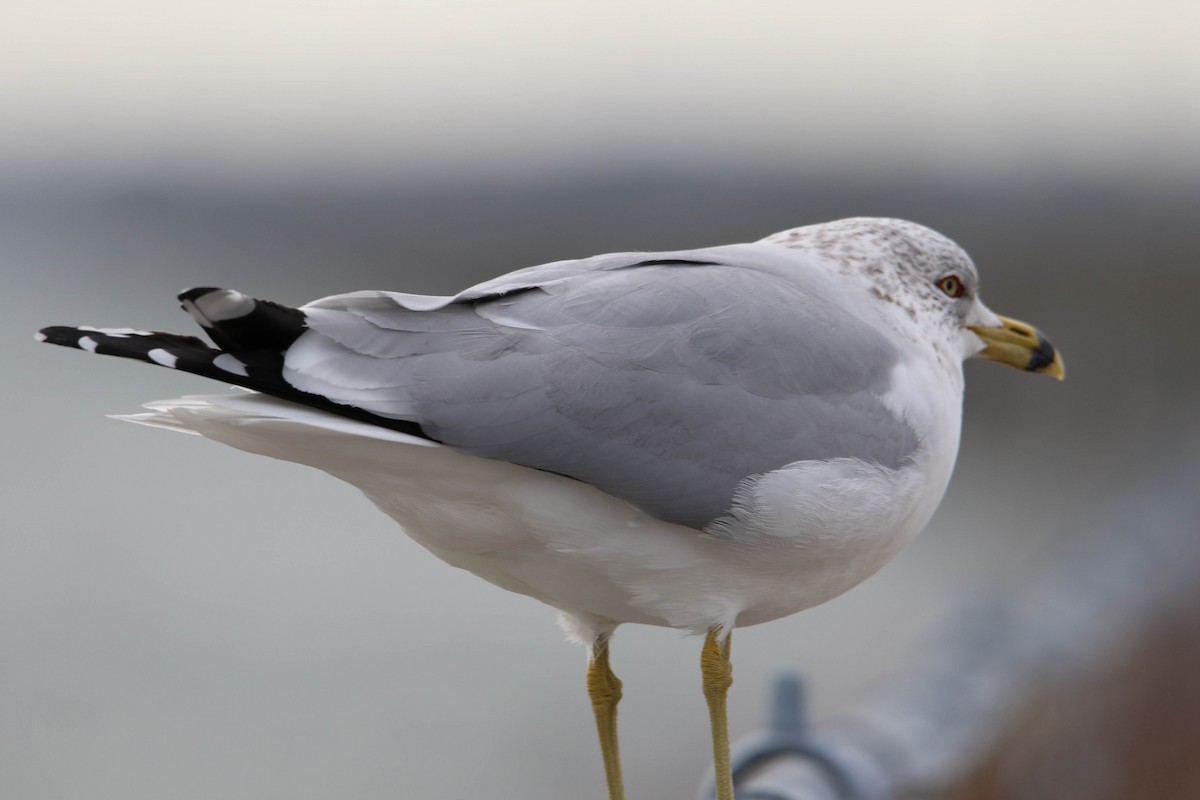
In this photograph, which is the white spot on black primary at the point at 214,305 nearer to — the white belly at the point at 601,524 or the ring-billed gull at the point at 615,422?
the ring-billed gull at the point at 615,422

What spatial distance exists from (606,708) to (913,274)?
2.96ft

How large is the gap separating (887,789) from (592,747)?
16.5 feet

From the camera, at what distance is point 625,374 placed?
184cm

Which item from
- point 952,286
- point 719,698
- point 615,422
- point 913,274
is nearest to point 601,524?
point 615,422

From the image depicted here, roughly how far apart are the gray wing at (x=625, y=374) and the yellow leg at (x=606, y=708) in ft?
1.80

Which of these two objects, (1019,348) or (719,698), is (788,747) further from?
(1019,348)

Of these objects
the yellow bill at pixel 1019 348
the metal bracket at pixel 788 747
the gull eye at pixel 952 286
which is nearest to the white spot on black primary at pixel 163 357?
the metal bracket at pixel 788 747

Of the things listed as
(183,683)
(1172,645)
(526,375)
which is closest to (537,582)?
(526,375)

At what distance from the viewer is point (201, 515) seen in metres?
11.1

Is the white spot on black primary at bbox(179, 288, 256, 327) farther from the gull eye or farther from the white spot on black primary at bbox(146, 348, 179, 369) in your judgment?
the gull eye

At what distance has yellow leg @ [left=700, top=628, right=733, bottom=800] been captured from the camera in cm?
204

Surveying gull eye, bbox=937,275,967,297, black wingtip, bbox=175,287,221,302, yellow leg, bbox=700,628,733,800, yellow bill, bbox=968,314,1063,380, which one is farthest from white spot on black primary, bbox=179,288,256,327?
yellow bill, bbox=968,314,1063,380

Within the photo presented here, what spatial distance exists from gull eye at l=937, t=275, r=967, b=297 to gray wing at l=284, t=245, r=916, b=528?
0.49 m

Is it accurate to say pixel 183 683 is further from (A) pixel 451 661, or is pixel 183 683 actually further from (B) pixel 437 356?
(B) pixel 437 356
